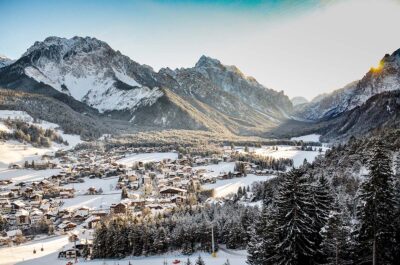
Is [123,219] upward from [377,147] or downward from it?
downward

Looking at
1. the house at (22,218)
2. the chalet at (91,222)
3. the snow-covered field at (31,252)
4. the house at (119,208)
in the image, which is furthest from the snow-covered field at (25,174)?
the snow-covered field at (31,252)

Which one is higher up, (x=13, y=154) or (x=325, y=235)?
(x=13, y=154)

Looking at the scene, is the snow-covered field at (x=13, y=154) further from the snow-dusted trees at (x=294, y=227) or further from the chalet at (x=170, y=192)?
the snow-dusted trees at (x=294, y=227)

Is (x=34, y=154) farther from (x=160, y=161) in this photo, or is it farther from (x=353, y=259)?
(x=353, y=259)

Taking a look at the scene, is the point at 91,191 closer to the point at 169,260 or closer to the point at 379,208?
the point at 169,260

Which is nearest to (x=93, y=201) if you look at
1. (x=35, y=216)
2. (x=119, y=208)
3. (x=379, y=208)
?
(x=119, y=208)

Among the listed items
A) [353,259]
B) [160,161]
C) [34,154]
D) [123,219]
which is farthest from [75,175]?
[353,259]
